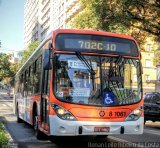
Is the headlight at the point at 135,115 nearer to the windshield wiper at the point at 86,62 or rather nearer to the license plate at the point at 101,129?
the license plate at the point at 101,129

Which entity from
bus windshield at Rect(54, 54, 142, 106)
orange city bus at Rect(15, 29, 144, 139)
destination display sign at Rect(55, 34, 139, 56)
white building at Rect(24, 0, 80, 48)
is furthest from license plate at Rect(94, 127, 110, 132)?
white building at Rect(24, 0, 80, 48)

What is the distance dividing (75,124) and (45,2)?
11904cm

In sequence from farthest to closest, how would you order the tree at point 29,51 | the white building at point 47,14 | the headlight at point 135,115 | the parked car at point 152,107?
1. the white building at point 47,14
2. the tree at point 29,51
3. the parked car at point 152,107
4. the headlight at point 135,115

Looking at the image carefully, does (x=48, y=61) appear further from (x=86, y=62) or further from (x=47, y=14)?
(x=47, y=14)

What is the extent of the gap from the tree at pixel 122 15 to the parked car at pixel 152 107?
5258 millimetres

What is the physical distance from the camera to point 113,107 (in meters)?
11.3

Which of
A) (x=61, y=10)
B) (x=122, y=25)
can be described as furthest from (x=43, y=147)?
(x=61, y=10)

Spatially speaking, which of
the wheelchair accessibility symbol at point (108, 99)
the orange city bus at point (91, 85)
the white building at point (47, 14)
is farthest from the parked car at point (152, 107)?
the white building at point (47, 14)

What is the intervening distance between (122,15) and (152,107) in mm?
6468

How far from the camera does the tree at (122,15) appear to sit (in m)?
25.6

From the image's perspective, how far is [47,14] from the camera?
123 meters

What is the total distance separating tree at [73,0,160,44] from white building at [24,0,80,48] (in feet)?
151

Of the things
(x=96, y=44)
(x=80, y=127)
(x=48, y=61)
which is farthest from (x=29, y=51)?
(x=80, y=127)

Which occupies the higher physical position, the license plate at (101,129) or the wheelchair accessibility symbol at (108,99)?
the wheelchair accessibility symbol at (108,99)
